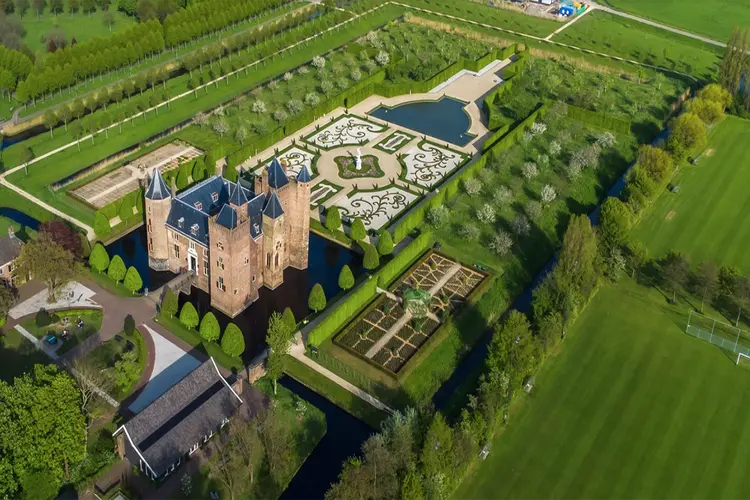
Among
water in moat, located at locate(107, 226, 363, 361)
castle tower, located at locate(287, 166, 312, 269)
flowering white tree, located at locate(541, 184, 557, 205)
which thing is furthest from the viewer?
flowering white tree, located at locate(541, 184, 557, 205)

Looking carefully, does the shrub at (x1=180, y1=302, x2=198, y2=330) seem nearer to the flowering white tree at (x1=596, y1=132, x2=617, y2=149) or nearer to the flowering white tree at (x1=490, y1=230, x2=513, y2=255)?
the flowering white tree at (x1=490, y1=230, x2=513, y2=255)

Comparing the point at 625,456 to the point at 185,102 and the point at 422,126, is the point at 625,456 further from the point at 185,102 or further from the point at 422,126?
the point at 185,102

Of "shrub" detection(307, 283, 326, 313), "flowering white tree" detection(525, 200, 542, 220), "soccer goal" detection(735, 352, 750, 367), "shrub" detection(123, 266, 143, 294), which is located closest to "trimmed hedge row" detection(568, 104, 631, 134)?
"flowering white tree" detection(525, 200, 542, 220)

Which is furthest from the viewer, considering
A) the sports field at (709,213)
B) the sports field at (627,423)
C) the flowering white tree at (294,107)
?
the flowering white tree at (294,107)

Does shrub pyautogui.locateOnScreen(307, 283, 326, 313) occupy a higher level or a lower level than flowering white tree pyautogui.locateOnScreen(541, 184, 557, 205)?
lower

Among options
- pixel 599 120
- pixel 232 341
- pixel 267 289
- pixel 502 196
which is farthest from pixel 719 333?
pixel 232 341

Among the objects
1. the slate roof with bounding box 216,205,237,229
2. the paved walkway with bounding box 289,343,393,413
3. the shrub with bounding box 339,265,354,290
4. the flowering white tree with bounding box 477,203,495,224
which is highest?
the slate roof with bounding box 216,205,237,229

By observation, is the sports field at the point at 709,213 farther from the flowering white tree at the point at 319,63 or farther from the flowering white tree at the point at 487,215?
the flowering white tree at the point at 319,63

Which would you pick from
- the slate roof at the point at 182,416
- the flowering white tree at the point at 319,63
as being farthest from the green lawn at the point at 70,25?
the slate roof at the point at 182,416
